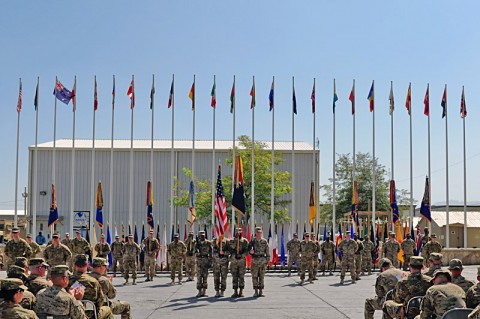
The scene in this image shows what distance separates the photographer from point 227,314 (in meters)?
13.5

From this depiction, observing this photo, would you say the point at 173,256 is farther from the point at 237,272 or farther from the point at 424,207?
the point at 424,207

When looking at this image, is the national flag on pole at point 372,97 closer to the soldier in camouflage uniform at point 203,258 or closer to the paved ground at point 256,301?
the paved ground at point 256,301

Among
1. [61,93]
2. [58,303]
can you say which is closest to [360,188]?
[61,93]

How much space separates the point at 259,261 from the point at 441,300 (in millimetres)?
10016

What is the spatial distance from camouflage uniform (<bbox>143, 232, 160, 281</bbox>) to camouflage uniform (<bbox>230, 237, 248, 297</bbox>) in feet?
16.3

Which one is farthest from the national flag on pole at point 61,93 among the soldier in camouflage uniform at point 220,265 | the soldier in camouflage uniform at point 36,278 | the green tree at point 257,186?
the soldier in camouflage uniform at point 36,278

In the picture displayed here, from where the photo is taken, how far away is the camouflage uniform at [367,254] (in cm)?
2512

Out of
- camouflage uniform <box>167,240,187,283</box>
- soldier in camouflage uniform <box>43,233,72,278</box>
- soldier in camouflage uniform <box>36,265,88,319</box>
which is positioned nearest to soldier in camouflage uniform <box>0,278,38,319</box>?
soldier in camouflage uniform <box>36,265,88,319</box>

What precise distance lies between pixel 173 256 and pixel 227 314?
25.7 feet

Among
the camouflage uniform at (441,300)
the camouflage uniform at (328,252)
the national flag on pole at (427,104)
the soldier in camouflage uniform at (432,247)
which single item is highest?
the national flag on pole at (427,104)

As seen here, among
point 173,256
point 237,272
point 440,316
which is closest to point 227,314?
point 237,272

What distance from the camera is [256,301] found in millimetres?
15969

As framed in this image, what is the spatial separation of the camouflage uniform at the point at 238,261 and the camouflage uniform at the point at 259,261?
310mm

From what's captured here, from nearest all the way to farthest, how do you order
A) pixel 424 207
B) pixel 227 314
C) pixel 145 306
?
1. pixel 227 314
2. pixel 145 306
3. pixel 424 207
